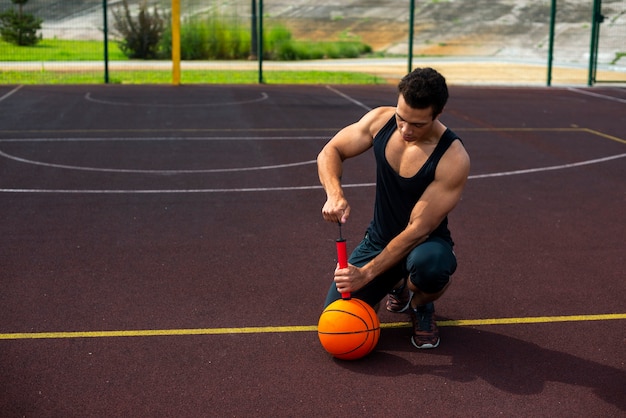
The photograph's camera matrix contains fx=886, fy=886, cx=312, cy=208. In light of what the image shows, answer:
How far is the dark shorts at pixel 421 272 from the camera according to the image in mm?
5188

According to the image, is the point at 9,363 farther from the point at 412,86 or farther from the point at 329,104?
the point at 329,104

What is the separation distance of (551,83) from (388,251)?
1986 centimetres

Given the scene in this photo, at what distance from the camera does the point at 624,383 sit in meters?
4.95

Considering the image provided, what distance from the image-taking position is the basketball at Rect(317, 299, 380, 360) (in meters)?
5.12

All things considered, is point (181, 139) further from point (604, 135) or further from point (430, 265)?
point (430, 265)

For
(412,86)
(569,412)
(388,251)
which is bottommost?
(569,412)

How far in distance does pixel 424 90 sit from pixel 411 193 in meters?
0.77

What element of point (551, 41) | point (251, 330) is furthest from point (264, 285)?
point (551, 41)

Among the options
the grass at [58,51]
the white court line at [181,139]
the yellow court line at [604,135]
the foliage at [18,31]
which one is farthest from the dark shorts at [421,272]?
the foliage at [18,31]

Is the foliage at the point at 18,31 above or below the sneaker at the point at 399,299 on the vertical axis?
above

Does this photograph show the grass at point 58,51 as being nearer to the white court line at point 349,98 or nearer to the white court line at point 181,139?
the white court line at point 349,98

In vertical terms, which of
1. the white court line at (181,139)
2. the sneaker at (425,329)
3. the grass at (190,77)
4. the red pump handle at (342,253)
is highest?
the red pump handle at (342,253)

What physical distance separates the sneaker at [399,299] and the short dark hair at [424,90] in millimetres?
1556

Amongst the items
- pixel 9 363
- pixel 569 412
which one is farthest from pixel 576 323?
pixel 9 363
